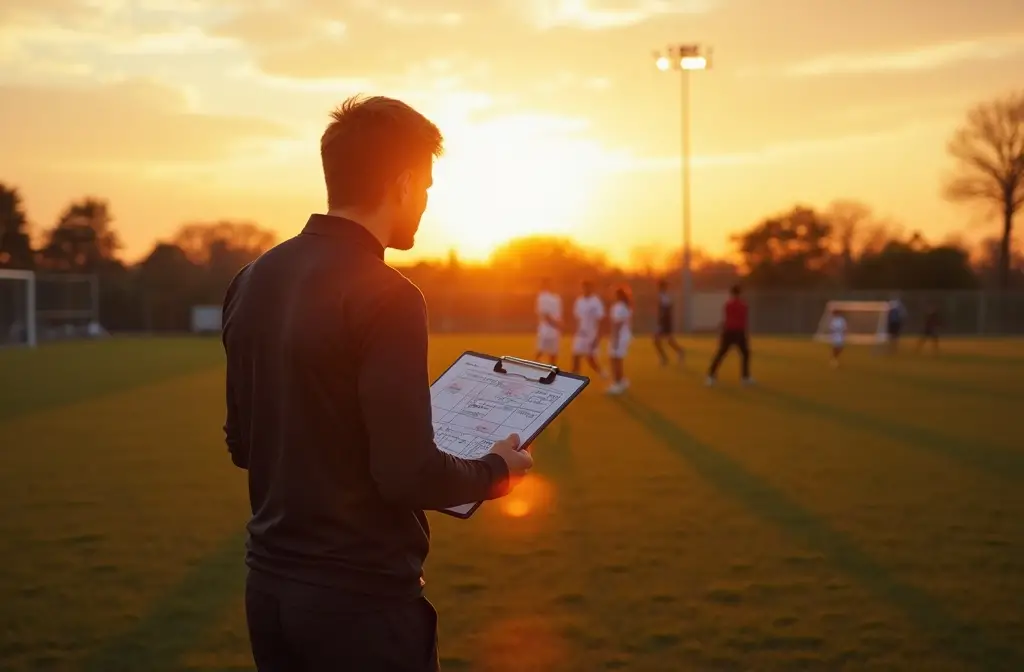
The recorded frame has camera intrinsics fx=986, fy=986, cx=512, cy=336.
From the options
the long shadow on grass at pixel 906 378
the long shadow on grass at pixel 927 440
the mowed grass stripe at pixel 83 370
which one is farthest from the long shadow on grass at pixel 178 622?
the long shadow on grass at pixel 906 378

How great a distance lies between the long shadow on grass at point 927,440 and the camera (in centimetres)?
946

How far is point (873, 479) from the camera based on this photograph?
345 inches

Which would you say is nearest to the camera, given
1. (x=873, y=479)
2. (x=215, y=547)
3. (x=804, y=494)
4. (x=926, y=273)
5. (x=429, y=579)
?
(x=429, y=579)

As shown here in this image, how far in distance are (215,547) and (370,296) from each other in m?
5.01

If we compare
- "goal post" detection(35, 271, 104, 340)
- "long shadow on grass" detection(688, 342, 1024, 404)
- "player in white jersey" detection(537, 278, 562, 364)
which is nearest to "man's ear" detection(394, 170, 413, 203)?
"player in white jersey" detection(537, 278, 562, 364)

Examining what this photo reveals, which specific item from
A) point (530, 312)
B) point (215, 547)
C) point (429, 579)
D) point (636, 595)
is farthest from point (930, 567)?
point (530, 312)

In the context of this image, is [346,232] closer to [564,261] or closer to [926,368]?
[926,368]

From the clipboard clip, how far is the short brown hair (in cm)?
60

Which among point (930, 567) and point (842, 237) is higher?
point (842, 237)

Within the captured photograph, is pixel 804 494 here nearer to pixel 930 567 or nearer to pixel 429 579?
pixel 930 567

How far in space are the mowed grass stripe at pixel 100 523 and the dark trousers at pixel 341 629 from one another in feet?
9.18

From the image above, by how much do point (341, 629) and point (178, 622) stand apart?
329 cm

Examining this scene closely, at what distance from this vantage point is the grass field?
4.53m

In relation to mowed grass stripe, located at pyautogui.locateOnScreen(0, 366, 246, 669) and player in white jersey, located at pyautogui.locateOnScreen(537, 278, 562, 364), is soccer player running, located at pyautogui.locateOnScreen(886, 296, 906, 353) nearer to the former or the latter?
player in white jersey, located at pyautogui.locateOnScreen(537, 278, 562, 364)
